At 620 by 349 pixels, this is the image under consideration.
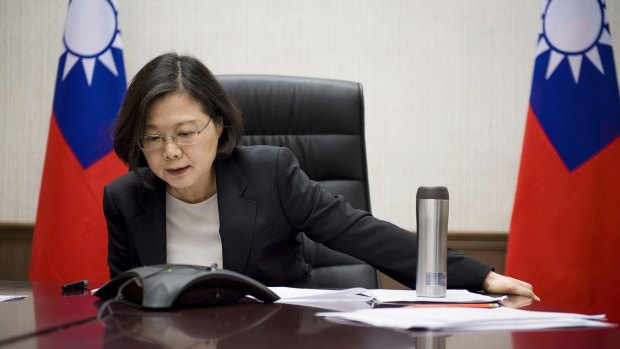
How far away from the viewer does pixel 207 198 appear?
1690 millimetres

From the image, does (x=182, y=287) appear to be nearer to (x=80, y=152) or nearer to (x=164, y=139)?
(x=164, y=139)

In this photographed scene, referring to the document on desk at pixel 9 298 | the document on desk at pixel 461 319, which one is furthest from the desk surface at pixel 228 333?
the document on desk at pixel 9 298

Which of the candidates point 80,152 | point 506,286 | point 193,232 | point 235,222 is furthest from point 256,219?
point 80,152

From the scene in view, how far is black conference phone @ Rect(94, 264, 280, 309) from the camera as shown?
92 cm

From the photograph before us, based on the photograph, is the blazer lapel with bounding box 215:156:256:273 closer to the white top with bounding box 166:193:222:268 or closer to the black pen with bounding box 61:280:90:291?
the white top with bounding box 166:193:222:268

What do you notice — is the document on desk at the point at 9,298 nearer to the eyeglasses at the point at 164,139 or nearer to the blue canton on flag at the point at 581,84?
the eyeglasses at the point at 164,139

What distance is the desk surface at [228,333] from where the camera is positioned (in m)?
0.68

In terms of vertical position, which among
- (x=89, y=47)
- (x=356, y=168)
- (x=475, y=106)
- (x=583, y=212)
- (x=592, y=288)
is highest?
(x=89, y=47)

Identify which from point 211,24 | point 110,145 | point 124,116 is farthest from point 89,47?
point 124,116

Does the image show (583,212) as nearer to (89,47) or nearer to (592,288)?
(592,288)

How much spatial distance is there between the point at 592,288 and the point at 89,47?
189cm

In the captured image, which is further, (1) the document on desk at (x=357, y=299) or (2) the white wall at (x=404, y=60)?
(2) the white wall at (x=404, y=60)

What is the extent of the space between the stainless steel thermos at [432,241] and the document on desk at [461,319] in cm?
23

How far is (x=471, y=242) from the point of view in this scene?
2.66 m
